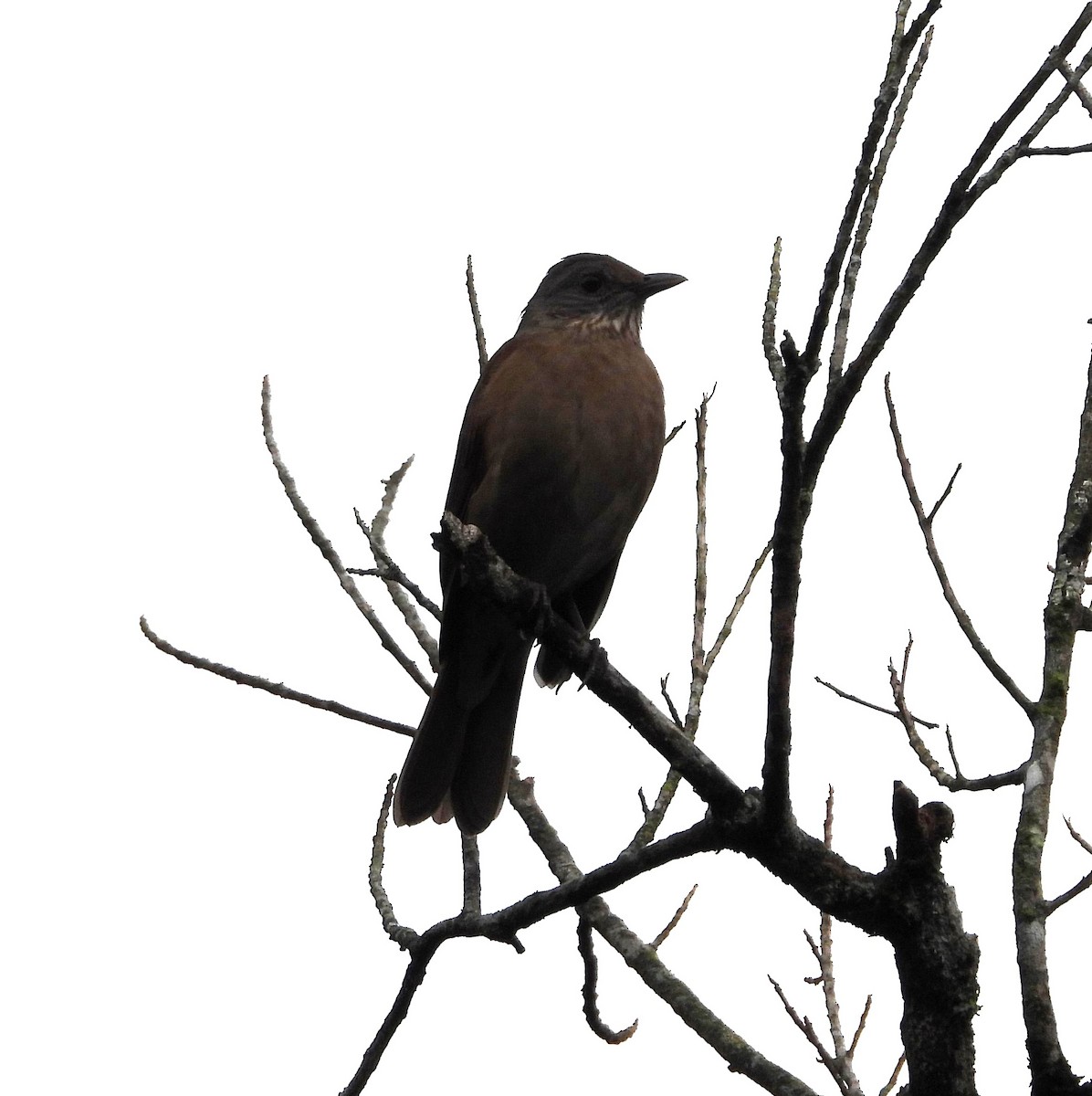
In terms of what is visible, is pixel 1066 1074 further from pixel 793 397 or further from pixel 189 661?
pixel 189 661

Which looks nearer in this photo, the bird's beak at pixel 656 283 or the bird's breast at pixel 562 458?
the bird's breast at pixel 562 458

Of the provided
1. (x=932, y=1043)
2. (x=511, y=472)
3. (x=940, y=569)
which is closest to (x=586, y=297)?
(x=511, y=472)

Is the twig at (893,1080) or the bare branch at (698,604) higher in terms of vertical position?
the bare branch at (698,604)

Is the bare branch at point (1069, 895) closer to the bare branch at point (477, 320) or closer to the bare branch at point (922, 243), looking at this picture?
the bare branch at point (922, 243)

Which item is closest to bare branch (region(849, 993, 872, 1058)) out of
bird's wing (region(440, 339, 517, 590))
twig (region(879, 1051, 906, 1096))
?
twig (region(879, 1051, 906, 1096))

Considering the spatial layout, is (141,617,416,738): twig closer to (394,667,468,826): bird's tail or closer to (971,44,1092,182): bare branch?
(394,667,468,826): bird's tail

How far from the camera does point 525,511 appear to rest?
5551mm

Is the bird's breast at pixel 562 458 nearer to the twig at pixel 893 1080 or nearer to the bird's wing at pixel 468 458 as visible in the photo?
the bird's wing at pixel 468 458

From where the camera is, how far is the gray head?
6422 millimetres

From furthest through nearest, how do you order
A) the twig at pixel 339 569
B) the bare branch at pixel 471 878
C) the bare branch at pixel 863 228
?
the twig at pixel 339 569 → the bare branch at pixel 471 878 → the bare branch at pixel 863 228

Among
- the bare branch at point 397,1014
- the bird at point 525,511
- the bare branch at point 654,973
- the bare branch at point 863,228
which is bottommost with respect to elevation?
the bare branch at point 397,1014

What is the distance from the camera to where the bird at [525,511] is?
551 cm

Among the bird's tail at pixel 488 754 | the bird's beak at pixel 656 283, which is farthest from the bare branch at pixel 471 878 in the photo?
the bird's beak at pixel 656 283

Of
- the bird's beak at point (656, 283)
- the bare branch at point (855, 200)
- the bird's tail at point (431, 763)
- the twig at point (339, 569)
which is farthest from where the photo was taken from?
the bird's beak at point (656, 283)
